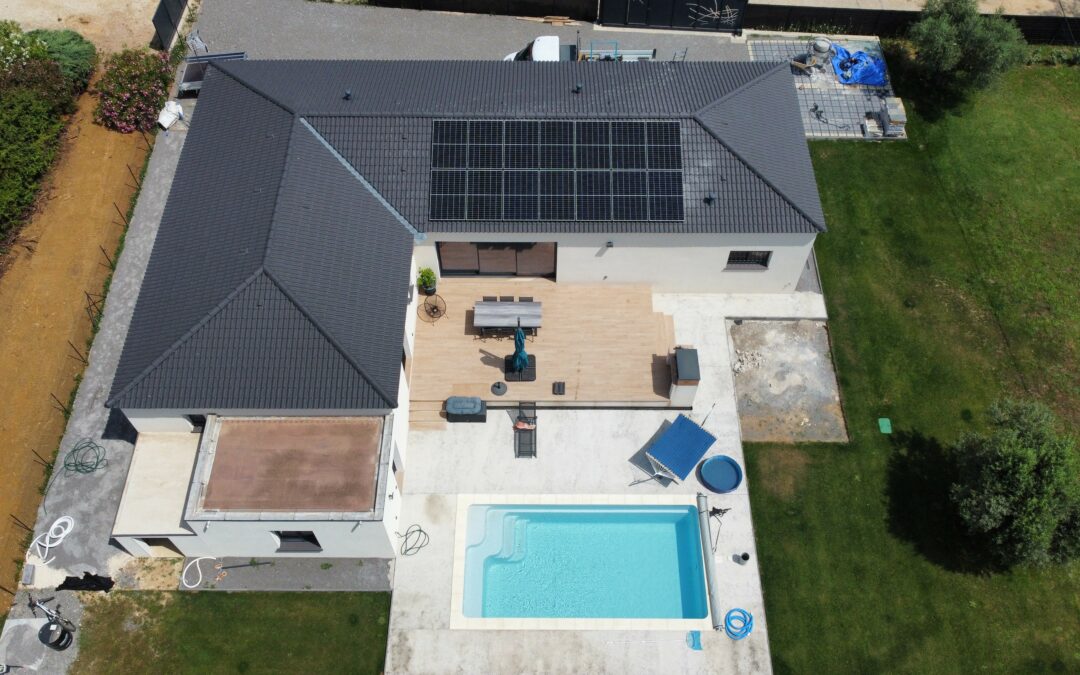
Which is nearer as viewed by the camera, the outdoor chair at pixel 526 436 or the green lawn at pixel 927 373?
the green lawn at pixel 927 373

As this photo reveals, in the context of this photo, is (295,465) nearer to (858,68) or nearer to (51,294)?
(51,294)

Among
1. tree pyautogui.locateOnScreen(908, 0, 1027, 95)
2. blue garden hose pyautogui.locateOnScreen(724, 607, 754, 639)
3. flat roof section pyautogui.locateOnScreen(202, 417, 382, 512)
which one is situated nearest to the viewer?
flat roof section pyautogui.locateOnScreen(202, 417, 382, 512)

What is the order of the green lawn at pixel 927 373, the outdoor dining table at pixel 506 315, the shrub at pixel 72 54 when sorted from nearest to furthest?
the green lawn at pixel 927 373 → the outdoor dining table at pixel 506 315 → the shrub at pixel 72 54

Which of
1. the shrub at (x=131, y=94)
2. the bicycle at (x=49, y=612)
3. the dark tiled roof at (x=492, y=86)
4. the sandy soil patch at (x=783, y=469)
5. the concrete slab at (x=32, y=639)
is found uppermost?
the dark tiled roof at (x=492, y=86)

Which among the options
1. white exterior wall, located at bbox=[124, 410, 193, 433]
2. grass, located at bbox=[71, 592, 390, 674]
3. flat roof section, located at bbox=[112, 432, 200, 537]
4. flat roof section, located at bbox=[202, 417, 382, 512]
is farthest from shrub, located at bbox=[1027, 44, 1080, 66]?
flat roof section, located at bbox=[112, 432, 200, 537]

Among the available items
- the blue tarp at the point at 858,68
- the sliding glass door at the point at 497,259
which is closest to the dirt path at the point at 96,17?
the sliding glass door at the point at 497,259

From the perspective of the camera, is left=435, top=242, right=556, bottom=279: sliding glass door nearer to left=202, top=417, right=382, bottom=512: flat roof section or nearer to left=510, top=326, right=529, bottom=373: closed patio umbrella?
left=510, top=326, right=529, bottom=373: closed patio umbrella

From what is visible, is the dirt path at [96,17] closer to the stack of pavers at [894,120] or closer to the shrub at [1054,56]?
the stack of pavers at [894,120]

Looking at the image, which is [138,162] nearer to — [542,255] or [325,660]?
[542,255]
